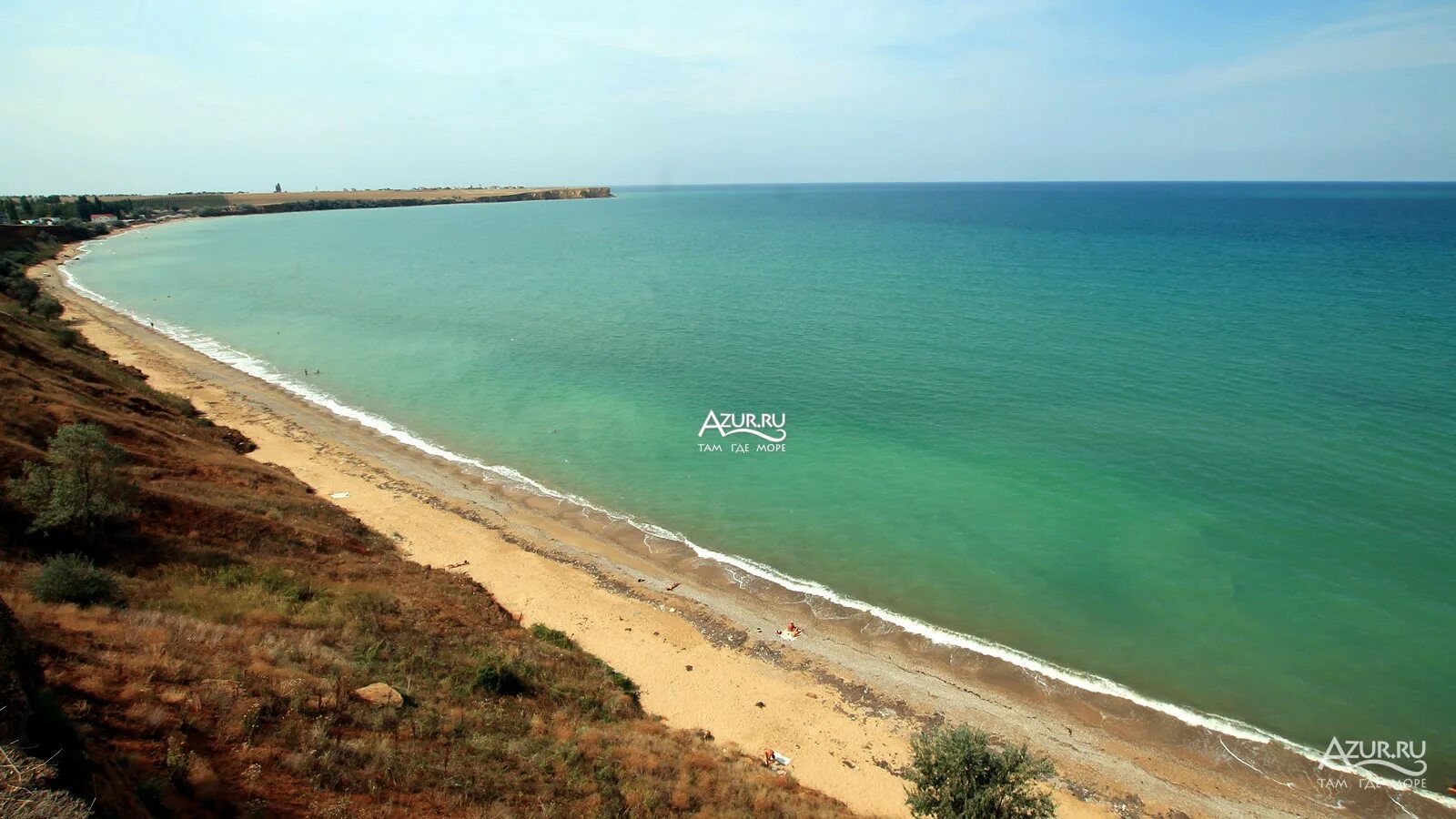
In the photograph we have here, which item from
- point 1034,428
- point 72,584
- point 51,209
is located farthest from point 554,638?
point 51,209

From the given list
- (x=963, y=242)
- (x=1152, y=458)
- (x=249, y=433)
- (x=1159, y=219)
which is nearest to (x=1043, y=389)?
(x=1152, y=458)

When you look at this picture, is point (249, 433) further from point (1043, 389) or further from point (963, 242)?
point (963, 242)

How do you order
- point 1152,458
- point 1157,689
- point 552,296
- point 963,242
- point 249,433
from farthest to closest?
point 963,242, point 552,296, point 249,433, point 1152,458, point 1157,689

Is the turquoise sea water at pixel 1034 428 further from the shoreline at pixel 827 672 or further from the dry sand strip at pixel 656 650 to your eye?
the dry sand strip at pixel 656 650

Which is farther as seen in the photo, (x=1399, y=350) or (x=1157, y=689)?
(x=1399, y=350)

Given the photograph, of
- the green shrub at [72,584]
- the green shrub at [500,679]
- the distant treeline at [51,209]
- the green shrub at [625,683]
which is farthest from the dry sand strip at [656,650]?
the distant treeline at [51,209]

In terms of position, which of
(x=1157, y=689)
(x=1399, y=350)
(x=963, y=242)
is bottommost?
(x=1157, y=689)

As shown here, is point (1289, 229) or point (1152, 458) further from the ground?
point (1289, 229)
